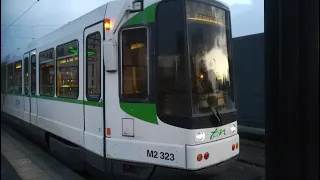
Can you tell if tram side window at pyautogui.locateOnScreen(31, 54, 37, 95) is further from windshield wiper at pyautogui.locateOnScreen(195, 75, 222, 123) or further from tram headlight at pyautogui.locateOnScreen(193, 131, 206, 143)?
tram headlight at pyautogui.locateOnScreen(193, 131, 206, 143)

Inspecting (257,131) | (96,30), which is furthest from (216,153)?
(257,131)

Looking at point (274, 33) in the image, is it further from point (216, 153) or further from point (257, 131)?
point (257, 131)

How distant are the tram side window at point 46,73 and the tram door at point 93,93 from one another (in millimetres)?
1690

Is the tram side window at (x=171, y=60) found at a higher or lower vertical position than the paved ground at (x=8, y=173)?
higher

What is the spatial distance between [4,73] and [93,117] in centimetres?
842

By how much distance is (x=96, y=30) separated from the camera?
4.40 meters

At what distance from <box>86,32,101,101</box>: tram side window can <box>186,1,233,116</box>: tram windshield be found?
1.36 meters

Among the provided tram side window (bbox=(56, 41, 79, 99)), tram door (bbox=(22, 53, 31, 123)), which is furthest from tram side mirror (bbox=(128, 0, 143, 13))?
tram door (bbox=(22, 53, 31, 123))

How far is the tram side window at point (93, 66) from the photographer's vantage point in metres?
4.34

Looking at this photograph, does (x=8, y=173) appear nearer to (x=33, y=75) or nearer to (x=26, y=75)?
(x=33, y=75)

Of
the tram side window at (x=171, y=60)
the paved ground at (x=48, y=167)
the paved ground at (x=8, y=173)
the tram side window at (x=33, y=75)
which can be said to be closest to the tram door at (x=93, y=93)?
the paved ground at (x=48, y=167)

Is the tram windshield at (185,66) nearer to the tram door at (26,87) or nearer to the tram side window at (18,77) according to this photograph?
the tram door at (26,87)

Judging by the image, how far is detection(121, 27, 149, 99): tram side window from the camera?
3.90 m

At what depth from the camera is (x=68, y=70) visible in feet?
17.3
